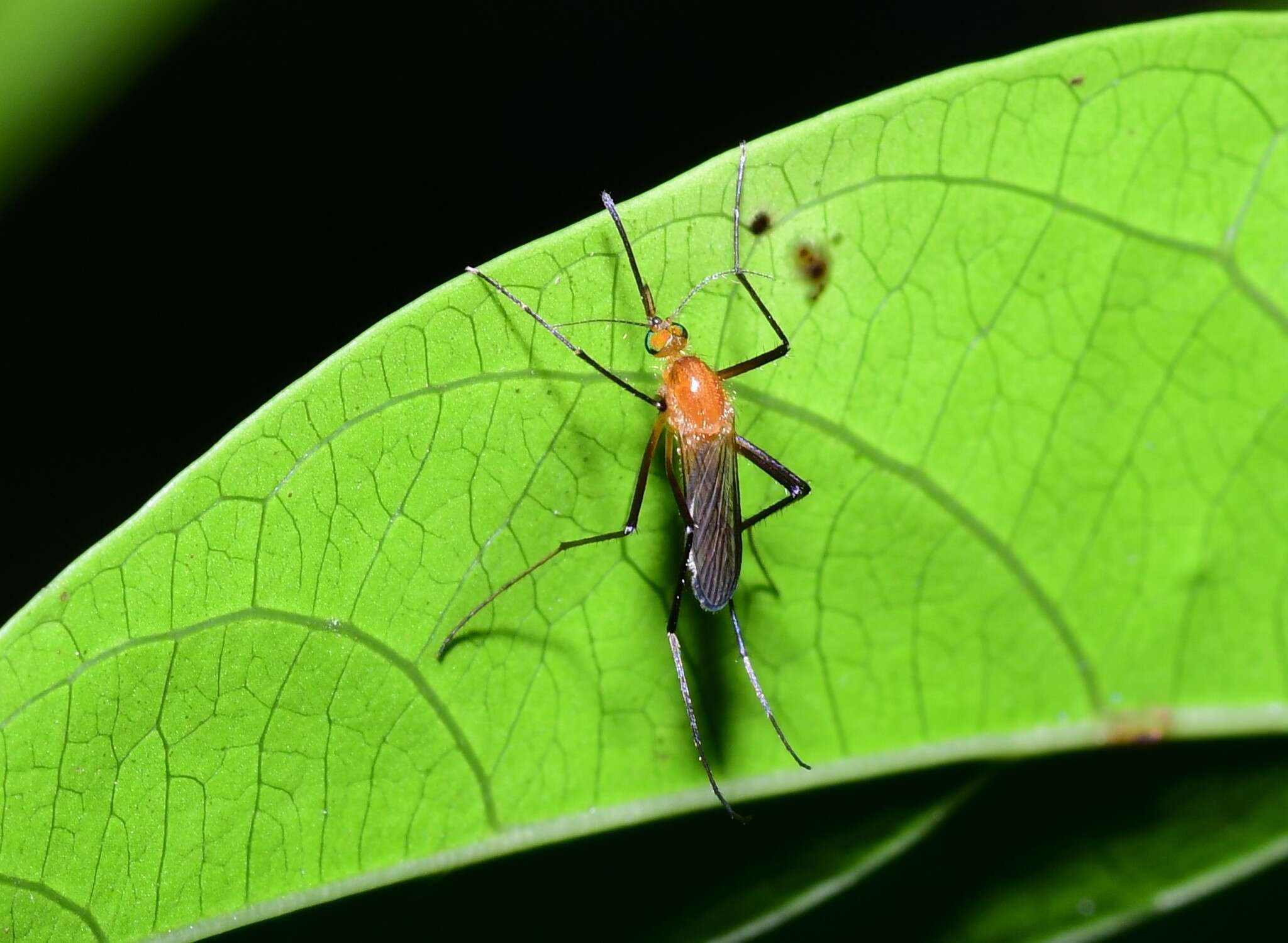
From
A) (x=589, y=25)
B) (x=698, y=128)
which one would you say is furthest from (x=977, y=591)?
(x=589, y=25)

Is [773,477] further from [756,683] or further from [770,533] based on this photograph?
[756,683]

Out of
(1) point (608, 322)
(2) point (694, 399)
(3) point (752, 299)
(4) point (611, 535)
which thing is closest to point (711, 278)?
(3) point (752, 299)

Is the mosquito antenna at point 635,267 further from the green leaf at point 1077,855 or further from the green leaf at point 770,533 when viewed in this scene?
the green leaf at point 1077,855

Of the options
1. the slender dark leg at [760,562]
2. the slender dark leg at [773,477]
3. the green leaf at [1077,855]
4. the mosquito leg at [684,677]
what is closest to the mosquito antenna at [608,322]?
the slender dark leg at [773,477]

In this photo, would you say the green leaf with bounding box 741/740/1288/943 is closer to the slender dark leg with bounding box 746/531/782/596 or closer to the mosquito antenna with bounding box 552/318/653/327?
the slender dark leg with bounding box 746/531/782/596

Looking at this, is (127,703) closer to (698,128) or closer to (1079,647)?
(1079,647)

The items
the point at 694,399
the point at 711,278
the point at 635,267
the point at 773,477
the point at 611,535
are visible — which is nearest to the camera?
the point at 635,267

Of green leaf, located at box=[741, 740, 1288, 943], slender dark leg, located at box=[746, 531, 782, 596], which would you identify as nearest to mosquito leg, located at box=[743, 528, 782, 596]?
slender dark leg, located at box=[746, 531, 782, 596]

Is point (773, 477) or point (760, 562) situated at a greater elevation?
point (773, 477)
